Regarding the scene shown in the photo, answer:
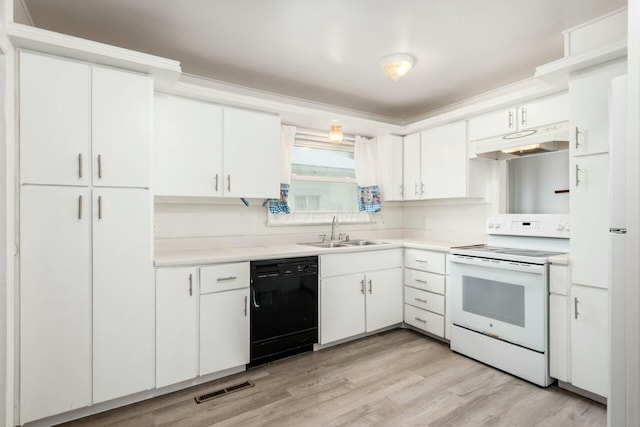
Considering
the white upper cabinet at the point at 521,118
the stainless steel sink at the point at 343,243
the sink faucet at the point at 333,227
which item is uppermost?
the white upper cabinet at the point at 521,118

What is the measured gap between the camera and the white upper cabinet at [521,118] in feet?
8.45

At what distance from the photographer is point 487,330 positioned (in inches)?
107

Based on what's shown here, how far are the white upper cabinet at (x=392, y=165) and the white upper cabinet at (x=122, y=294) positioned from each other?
2593mm

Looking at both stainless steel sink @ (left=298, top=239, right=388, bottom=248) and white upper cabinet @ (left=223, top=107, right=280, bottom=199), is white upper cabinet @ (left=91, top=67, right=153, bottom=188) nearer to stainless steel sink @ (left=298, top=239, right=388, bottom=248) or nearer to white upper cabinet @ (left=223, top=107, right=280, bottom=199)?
white upper cabinet @ (left=223, top=107, right=280, bottom=199)

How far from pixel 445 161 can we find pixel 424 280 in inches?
48.3

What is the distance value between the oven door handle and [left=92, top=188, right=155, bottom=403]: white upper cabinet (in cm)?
243

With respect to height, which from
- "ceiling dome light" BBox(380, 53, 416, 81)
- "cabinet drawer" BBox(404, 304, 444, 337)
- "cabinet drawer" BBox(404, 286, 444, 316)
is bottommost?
"cabinet drawer" BBox(404, 304, 444, 337)

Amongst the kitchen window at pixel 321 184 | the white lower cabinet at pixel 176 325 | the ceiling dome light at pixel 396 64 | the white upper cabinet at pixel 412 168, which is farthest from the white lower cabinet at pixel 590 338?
the white lower cabinet at pixel 176 325

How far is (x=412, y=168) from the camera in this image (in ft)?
12.6

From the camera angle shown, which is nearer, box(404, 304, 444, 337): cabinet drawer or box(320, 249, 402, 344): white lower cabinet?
box(320, 249, 402, 344): white lower cabinet

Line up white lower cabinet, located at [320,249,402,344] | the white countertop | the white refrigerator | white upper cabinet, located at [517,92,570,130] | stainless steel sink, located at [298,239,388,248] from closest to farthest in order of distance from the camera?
the white refrigerator
the white countertop
white upper cabinet, located at [517,92,570,130]
white lower cabinet, located at [320,249,402,344]
stainless steel sink, located at [298,239,388,248]

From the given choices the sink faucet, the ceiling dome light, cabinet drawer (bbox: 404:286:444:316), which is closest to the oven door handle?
cabinet drawer (bbox: 404:286:444:316)

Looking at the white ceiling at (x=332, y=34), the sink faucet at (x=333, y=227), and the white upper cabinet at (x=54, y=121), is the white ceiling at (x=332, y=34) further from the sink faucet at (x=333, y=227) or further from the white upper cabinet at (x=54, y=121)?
the sink faucet at (x=333, y=227)

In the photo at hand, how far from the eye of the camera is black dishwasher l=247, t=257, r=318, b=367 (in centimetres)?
266
